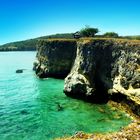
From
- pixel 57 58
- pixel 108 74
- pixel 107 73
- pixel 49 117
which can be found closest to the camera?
pixel 49 117

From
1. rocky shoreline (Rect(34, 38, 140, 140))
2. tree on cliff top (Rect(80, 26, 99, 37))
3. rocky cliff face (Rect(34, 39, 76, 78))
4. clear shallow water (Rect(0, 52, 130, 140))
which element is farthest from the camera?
tree on cliff top (Rect(80, 26, 99, 37))

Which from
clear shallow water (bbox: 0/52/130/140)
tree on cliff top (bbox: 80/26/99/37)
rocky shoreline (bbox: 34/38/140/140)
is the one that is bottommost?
clear shallow water (bbox: 0/52/130/140)

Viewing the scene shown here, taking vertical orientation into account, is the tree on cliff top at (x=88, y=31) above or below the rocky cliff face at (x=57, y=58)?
above

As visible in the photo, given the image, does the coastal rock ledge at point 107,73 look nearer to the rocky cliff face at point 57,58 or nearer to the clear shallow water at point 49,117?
the clear shallow water at point 49,117

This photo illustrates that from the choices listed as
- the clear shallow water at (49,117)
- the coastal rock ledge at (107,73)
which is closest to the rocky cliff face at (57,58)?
the coastal rock ledge at (107,73)

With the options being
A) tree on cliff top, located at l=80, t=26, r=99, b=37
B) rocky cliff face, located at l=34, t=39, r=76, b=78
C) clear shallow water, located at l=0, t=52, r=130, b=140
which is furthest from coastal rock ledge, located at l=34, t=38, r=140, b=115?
tree on cliff top, located at l=80, t=26, r=99, b=37

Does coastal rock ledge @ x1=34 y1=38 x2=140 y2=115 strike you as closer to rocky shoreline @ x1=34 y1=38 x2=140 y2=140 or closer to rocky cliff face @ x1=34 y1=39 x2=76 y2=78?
rocky shoreline @ x1=34 y1=38 x2=140 y2=140

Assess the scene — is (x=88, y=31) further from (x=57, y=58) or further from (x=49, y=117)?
(x=49, y=117)

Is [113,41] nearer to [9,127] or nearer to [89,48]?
[89,48]

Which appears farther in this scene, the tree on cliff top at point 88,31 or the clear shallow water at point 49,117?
the tree on cliff top at point 88,31

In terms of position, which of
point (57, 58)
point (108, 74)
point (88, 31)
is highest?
point (88, 31)

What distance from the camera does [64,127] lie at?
3703 centimetres

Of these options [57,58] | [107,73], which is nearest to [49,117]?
[107,73]

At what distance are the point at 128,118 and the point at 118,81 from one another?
30.7 feet
